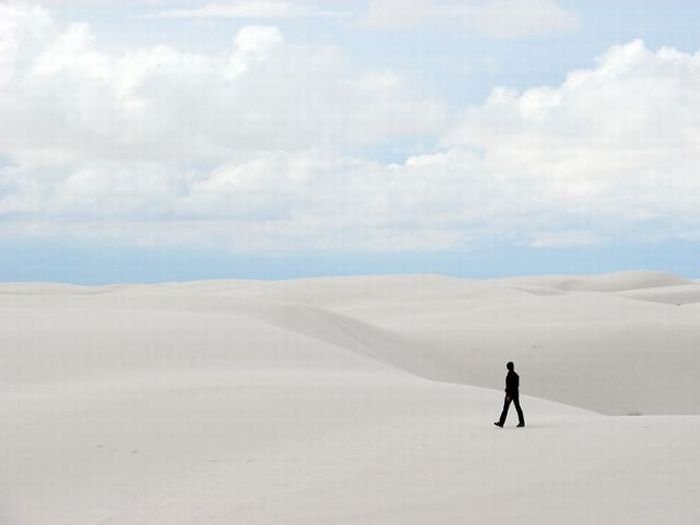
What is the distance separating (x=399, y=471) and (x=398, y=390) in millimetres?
7985

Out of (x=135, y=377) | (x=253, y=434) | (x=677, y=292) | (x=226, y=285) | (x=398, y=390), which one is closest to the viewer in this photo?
(x=253, y=434)

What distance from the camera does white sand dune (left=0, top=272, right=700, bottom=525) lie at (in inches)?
435

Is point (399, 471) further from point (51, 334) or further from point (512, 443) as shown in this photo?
point (51, 334)

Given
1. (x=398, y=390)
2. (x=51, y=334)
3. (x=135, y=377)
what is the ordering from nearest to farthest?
1. (x=398, y=390)
2. (x=135, y=377)
3. (x=51, y=334)

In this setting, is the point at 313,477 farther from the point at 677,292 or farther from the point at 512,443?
the point at 677,292

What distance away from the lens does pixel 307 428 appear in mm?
16297

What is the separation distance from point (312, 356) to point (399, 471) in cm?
1467

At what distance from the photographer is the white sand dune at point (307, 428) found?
36.2ft

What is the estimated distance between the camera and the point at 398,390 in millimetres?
20531

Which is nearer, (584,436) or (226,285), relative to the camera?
(584,436)

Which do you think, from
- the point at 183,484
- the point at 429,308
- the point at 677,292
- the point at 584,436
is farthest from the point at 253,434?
the point at 677,292

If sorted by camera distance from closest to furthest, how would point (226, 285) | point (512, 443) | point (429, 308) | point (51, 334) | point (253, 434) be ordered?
point (512, 443), point (253, 434), point (51, 334), point (429, 308), point (226, 285)

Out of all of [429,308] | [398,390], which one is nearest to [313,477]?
[398,390]

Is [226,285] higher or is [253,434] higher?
[226,285]
